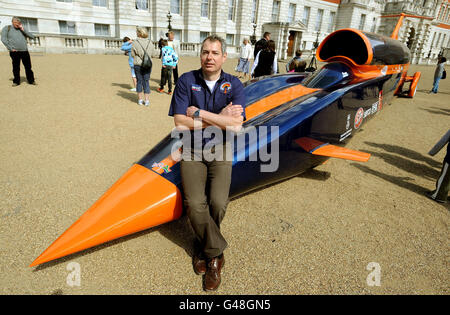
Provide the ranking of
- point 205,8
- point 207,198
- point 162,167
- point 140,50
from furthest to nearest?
point 205,8 → point 140,50 → point 162,167 → point 207,198

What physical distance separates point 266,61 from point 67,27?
77.4 ft

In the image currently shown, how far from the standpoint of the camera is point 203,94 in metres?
2.69

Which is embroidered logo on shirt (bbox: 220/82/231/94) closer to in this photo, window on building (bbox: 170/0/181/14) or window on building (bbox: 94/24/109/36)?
A: window on building (bbox: 94/24/109/36)

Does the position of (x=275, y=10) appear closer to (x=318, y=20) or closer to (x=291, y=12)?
(x=291, y=12)

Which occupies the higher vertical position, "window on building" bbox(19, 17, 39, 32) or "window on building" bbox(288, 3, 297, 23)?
"window on building" bbox(288, 3, 297, 23)

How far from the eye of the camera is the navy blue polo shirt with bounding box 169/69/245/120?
2648 millimetres

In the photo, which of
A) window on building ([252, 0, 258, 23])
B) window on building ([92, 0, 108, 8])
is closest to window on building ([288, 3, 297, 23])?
window on building ([252, 0, 258, 23])

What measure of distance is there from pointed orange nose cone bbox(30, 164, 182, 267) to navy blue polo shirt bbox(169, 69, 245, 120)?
0.78 metres

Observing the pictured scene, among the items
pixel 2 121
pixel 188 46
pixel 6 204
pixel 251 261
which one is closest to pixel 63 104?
pixel 2 121

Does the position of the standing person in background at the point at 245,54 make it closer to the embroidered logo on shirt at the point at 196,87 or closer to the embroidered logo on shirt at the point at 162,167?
the embroidered logo on shirt at the point at 196,87

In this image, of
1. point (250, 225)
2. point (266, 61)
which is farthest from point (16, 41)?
point (250, 225)

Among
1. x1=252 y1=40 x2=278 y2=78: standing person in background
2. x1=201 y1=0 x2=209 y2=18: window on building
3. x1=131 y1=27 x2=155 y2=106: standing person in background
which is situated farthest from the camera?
x1=201 y1=0 x2=209 y2=18: window on building

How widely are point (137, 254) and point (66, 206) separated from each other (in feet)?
4.18

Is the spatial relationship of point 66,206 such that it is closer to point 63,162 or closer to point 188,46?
point 63,162
